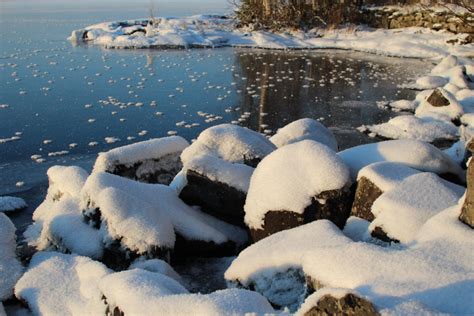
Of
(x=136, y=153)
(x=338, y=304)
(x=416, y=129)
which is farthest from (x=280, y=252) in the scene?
(x=416, y=129)

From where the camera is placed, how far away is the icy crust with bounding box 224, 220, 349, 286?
3.58m

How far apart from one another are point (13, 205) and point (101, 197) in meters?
2.13

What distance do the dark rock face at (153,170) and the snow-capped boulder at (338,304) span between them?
413 centimetres

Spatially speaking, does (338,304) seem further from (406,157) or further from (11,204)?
(11,204)

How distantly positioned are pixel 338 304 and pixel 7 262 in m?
3.38

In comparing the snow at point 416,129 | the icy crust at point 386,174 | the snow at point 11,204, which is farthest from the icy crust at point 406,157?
the snow at point 11,204

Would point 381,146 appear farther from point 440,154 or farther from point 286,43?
point 286,43

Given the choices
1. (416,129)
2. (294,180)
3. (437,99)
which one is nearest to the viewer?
(294,180)

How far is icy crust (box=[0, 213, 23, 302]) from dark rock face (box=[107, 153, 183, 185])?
1.50m

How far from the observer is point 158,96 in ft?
40.3

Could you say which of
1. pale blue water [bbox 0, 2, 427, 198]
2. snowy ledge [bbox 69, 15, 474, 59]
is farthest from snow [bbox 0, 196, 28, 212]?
snowy ledge [bbox 69, 15, 474, 59]

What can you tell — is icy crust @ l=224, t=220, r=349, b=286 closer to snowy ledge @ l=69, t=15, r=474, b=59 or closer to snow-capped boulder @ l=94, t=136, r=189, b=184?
snow-capped boulder @ l=94, t=136, r=189, b=184

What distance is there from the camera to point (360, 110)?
1102 centimetres

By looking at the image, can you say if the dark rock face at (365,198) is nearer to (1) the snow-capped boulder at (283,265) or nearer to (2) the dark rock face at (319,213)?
(2) the dark rock face at (319,213)
